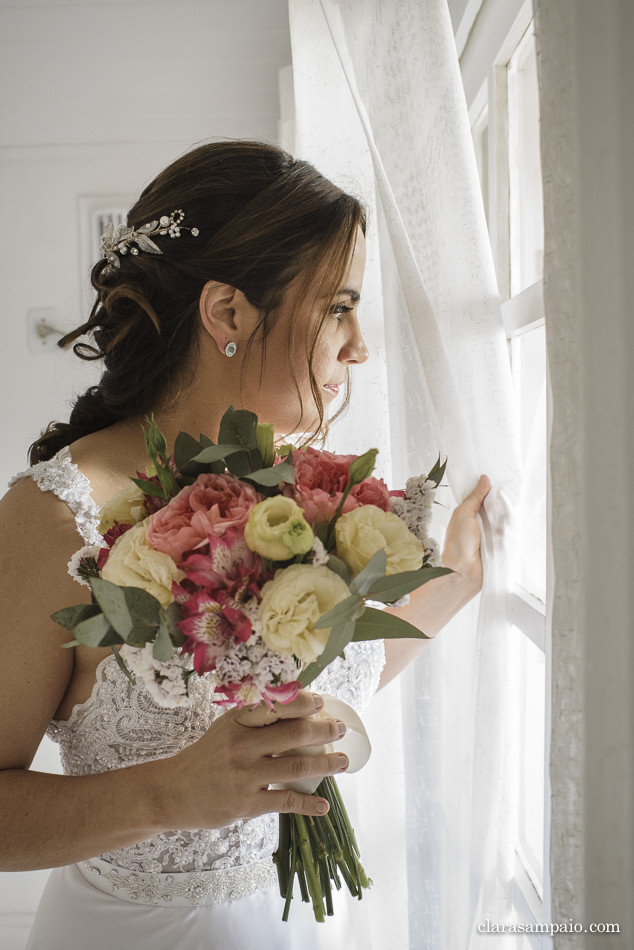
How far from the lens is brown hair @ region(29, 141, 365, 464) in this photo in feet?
3.41

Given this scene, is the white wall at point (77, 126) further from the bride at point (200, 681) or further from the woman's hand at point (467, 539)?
the woman's hand at point (467, 539)

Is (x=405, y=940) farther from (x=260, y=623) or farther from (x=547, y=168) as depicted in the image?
(x=547, y=168)

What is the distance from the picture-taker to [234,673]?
0.61 meters

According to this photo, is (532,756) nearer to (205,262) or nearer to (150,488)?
(150,488)

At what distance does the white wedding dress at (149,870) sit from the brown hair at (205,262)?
192 millimetres

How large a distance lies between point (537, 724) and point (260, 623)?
74 centimetres

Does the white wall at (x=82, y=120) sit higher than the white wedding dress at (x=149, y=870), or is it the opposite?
the white wall at (x=82, y=120)

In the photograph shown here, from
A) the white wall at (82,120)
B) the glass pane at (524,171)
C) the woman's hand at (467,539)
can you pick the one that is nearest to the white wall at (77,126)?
the white wall at (82,120)

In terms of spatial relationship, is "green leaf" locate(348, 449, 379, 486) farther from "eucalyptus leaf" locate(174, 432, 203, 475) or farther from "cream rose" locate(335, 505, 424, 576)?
"eucalyptus leaf" locate(174, 432, 203, 475)

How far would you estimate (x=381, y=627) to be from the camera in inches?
24.9

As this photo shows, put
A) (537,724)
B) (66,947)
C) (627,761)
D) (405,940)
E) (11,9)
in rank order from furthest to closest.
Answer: (11,9) → (405,940) → (537,724) → (66,947) → (627,761)

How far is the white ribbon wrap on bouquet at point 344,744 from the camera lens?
0.82 meters

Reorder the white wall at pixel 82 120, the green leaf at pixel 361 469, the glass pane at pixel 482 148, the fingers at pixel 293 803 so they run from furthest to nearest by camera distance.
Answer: the white wall at pixel 82 120 → the glass pane at pixel 482 148 → the fingers at pixel 293 803 → the green leaf at pixel 361 469

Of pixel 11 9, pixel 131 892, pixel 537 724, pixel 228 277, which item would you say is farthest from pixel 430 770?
pixel 11 9
